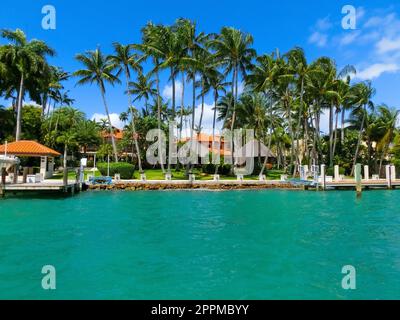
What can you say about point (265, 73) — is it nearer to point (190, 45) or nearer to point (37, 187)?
point (190, 45)

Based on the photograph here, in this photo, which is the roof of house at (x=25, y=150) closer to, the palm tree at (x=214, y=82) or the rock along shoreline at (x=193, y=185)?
the rock along shoreline at (x=193, y=185)

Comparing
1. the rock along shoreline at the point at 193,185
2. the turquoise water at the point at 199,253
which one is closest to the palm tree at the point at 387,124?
the rock along shoreline at the point at 193,185

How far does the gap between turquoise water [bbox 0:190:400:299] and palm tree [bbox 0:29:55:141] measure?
2671cm

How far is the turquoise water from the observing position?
912 cm

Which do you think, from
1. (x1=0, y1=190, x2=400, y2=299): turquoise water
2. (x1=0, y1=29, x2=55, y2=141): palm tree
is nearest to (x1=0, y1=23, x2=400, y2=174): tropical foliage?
(x1=0, y1=29, x2=55, y2=141): palm tree

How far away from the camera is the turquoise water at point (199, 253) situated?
9.12 meters

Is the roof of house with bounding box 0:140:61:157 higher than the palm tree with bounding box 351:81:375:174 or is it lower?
lower

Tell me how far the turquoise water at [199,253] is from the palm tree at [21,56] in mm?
26712

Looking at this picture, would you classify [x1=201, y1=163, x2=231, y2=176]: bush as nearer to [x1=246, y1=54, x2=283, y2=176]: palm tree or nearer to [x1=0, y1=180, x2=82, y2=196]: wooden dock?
[x1=246, y1=54, x2=283, y2=176]: palm tree
